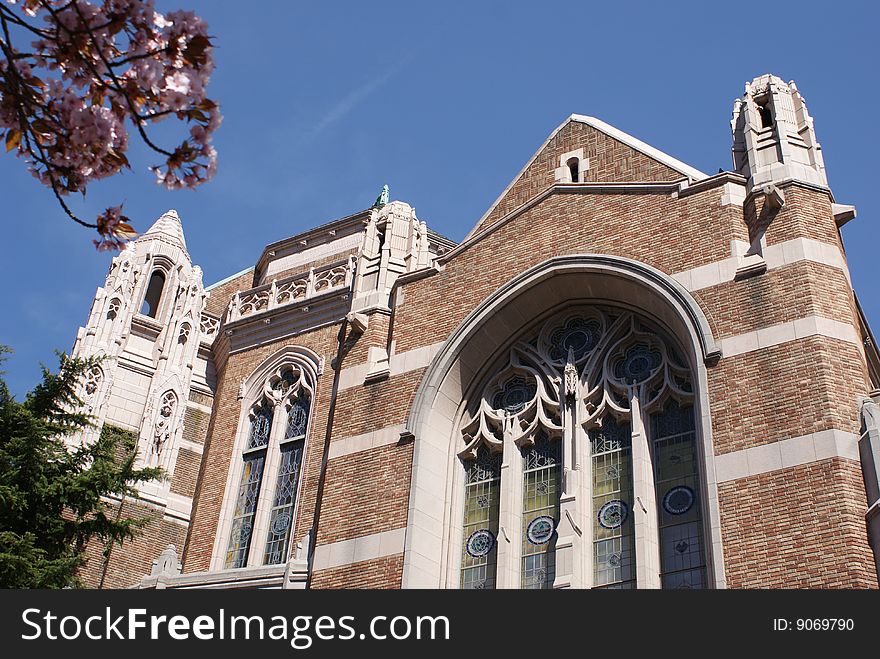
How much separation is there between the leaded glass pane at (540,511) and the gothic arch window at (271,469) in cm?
400

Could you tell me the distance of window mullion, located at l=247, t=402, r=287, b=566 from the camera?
1873cm

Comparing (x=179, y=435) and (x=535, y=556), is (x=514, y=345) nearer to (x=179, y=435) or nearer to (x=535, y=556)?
(x=535, y=556)

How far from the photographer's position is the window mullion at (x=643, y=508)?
14.9 m

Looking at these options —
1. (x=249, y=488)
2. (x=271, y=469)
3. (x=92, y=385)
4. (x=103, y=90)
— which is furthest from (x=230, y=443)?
(x=103, y=90)

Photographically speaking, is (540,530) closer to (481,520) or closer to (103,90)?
(481,520)

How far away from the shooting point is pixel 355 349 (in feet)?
62.9

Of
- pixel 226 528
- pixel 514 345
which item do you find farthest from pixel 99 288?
pixel 514 345

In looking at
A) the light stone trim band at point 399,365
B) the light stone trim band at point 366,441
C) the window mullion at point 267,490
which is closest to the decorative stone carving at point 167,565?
the window mullion at point 267,490

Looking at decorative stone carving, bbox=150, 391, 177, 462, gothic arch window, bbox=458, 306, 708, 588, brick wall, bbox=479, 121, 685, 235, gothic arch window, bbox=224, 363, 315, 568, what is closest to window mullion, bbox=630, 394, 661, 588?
gothic arch window, bbox=458, 306, 708, 588

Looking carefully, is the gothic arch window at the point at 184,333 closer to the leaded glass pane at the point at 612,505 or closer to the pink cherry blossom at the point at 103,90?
the leaded glass pane at the point at 612,505

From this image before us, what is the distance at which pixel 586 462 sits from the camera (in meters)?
16.4

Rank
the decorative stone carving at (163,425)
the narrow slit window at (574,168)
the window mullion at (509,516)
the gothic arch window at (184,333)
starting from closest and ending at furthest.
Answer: the window mullion at (509,516)
the narrow slit window at (574,168)
the decorative stone carving at (163,425)
the gothic arch window at (184,333)

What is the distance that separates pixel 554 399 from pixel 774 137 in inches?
199
